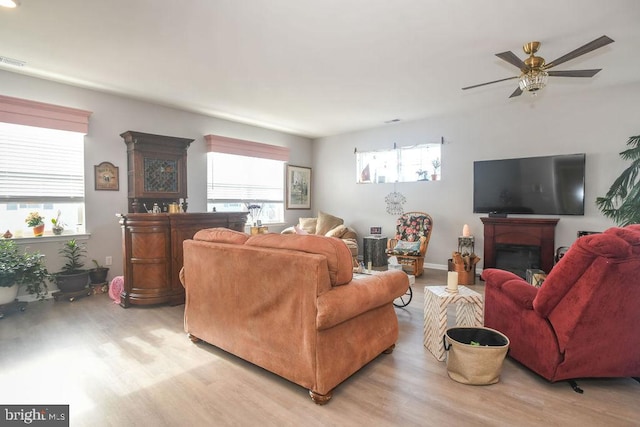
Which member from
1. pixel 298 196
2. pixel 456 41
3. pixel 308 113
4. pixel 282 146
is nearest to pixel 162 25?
pixel 456 41

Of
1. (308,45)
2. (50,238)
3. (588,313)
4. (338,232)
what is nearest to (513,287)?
(588,313)

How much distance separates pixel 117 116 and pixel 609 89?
21.1 feet

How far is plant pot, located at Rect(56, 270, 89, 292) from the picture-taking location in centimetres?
380

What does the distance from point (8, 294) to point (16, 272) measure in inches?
10.4

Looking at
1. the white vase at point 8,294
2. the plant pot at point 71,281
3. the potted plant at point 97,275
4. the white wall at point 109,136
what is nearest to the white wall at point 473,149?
the white wall at point 109,136

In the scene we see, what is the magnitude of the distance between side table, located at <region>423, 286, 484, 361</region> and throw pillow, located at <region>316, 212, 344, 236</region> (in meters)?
3.75

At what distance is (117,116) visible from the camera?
14.4ft

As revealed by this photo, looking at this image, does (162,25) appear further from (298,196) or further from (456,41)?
(298,196)

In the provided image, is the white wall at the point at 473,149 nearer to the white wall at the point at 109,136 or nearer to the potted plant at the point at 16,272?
the white wall at the point at 109,136

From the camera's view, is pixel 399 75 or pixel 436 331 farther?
pixel 399 75

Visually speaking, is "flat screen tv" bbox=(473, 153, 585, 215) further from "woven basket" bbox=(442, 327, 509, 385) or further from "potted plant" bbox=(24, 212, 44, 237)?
"potted plant" bbox=(24, 212, 44, 237)

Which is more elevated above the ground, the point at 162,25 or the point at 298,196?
the point at 162,25

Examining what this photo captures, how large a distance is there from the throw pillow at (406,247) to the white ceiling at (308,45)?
213 cm

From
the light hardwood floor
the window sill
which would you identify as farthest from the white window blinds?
the light hardwood floor
